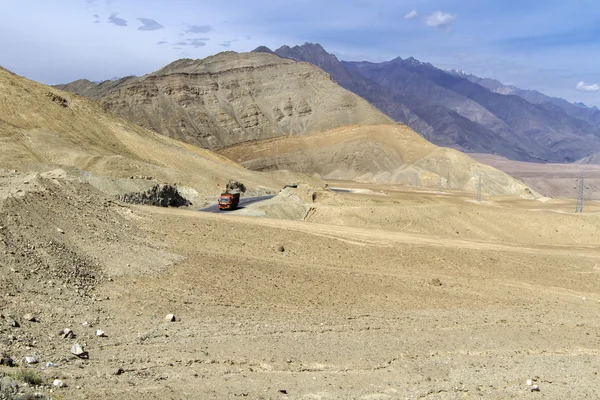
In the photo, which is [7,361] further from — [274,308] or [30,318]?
[274,308]

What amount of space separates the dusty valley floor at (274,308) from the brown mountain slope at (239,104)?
98.4 meters

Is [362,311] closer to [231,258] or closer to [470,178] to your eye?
[231,258]

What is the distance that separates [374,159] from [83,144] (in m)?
68.8

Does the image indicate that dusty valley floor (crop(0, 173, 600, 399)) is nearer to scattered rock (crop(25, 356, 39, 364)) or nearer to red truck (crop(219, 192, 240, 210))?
scattered rock (crop(25, 356, 39, 364))

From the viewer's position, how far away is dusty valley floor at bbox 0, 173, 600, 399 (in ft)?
37.1

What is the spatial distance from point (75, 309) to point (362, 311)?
7.78 m

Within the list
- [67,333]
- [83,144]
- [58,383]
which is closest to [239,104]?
[83,144]

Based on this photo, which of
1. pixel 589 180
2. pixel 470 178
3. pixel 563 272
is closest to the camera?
pixel 563 272

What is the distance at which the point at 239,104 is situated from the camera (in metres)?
135

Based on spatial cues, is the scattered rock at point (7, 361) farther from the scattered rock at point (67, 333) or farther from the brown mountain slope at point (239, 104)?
the brown mountain slope at point (239, 104)

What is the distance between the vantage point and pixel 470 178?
106 m

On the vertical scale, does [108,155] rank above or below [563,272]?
above

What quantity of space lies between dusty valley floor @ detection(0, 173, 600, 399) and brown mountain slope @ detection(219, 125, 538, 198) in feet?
256

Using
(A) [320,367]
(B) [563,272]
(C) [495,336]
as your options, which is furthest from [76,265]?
(B) [563,272]
